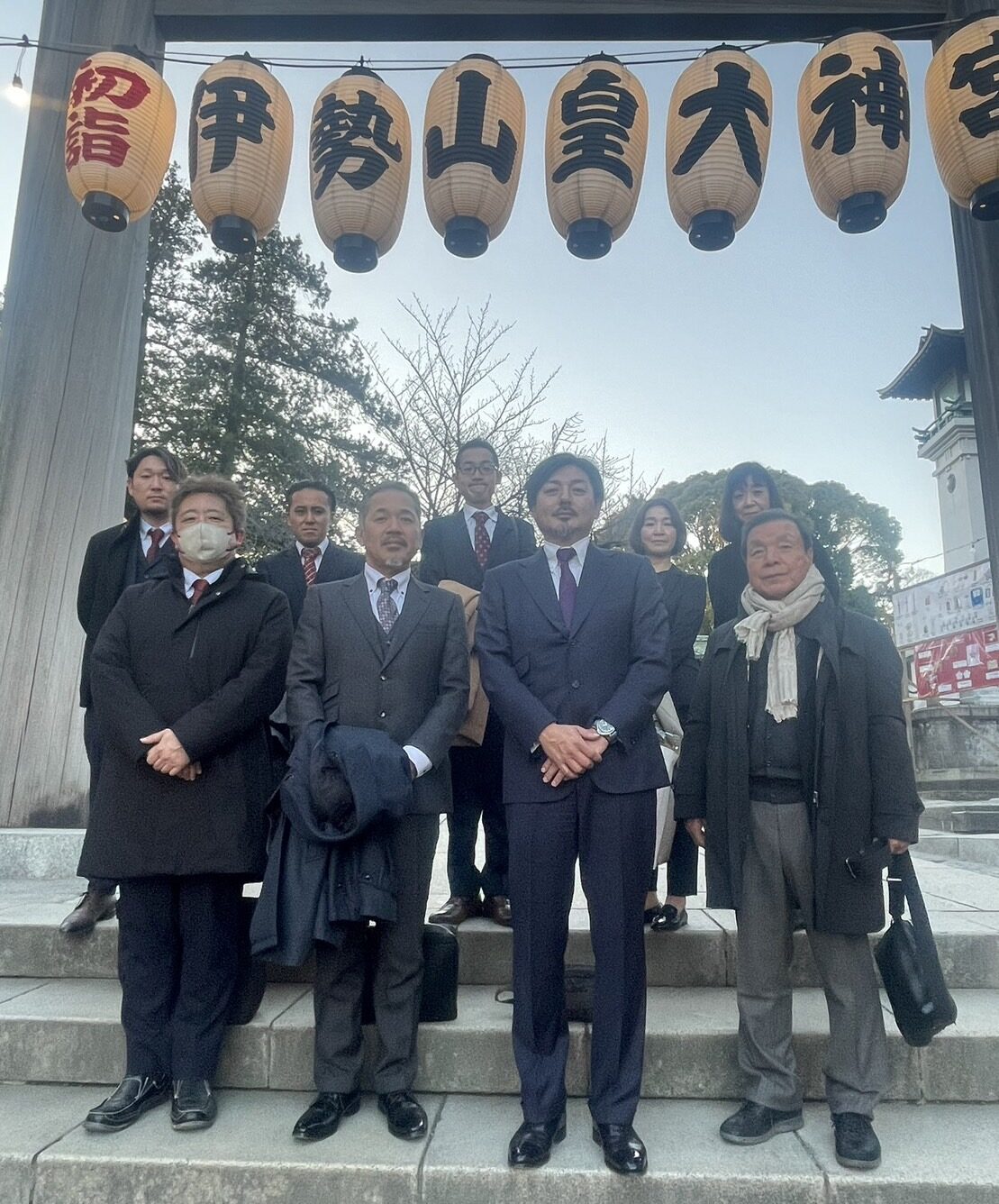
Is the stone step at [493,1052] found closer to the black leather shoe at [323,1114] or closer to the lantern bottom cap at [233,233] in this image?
the black leather shoe at [323,1114]

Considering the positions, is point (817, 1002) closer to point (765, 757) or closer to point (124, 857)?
point (765, 757)

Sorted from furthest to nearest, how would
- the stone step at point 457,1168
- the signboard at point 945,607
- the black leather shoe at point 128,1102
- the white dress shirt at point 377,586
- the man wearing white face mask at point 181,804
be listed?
the signboard at point 945,607 < the white dress shirt at point 377,586 < the man wearing white face mask at point 181,804 < the black leather shoe at point 128,1102 < the stone step at point 457,1168

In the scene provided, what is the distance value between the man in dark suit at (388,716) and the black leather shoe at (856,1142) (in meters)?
1.35

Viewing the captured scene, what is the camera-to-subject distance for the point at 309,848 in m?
2.77

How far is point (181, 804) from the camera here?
289 centimetres

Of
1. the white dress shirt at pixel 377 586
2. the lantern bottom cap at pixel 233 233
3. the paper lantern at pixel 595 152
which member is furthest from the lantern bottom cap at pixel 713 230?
the white dress shirt at pixel 377 586

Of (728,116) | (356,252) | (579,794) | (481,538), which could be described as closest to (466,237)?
(356,252)

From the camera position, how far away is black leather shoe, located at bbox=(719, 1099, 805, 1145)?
2.65 meters

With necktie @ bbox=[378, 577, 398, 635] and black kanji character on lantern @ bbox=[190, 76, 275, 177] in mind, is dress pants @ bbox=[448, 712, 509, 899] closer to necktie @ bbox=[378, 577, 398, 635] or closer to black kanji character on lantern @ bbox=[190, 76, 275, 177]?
necktie @ bbox=[378, 577, 398, 635]

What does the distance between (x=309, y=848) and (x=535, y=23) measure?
615cm

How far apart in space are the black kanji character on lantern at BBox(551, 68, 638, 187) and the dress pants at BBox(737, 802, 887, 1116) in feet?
12.1

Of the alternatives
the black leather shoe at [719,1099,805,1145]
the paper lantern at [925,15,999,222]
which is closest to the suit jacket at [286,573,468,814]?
the black leather shoe at [719,1099,805,1145]

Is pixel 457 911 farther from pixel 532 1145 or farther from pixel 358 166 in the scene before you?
pixel 358 166

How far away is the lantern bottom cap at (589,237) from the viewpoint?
4.70 m
